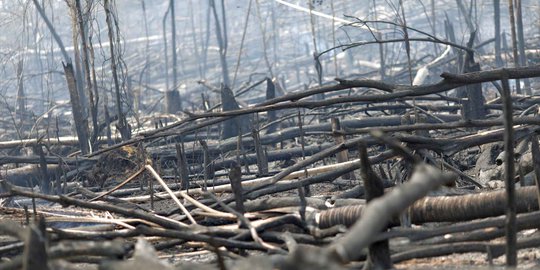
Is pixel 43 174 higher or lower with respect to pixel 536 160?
lower

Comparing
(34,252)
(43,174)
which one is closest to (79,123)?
(43,174)

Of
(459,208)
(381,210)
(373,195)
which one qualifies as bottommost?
(459,208)

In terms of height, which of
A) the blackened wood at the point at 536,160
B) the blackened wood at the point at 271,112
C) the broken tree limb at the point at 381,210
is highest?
the broken tree limb at the point at 381,210

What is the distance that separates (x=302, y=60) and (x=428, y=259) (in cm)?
4485

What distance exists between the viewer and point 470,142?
6445 mm

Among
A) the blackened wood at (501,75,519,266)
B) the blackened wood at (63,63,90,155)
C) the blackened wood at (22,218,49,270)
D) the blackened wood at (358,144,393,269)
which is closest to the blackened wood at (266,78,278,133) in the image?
the blackened wood at (63,63,90,155)

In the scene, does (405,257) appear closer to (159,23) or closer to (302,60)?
(302,60)

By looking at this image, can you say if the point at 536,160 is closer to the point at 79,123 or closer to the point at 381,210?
the point at 381,210

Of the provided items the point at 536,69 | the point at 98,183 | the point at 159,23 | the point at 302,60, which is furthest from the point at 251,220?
the point at 159,23

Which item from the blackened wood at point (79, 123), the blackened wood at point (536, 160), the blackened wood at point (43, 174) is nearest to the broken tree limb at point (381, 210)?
the blackened wood at point (536, 160)

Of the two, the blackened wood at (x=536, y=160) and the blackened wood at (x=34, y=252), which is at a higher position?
the blackened wood at (x=34, y=252)

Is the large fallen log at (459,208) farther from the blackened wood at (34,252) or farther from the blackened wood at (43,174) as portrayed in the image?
the blackened wood at (43,174)

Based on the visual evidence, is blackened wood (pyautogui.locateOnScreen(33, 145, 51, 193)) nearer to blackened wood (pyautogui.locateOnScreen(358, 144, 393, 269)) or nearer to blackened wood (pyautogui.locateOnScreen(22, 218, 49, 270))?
blackened wood (pyautogui.locateOnScreen(358, 144, 393, 269))

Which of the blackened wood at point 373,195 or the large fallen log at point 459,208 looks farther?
the large fallen log at point 459,208
